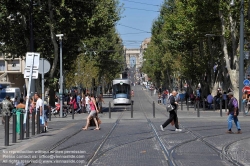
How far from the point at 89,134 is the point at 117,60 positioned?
227 ft

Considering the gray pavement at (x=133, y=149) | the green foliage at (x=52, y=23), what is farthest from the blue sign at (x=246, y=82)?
the gray pavement at (x=133, y=149)

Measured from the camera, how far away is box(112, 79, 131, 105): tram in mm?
61375

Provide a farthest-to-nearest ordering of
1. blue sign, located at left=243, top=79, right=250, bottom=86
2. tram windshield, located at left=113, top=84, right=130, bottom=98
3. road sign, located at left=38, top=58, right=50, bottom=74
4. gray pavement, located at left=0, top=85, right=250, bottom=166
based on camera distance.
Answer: tram windshield, located at left=113, top=84, right=130, bottom=98
blue sign, located at left=243, top=79, right=250, bottom=86
road sign, located at left=38, top=58, right=50, bottom=74
gray pavement, located at left=0, top=85, right=250, bottom=166

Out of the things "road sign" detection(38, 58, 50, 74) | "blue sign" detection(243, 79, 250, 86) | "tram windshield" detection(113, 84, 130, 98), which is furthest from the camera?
"tram windshield" detection(113, 84, 130, 98)

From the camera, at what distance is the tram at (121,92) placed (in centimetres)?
6138

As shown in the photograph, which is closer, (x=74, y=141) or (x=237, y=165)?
(x=237, y=165)

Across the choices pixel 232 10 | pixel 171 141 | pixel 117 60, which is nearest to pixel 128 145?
pixel 171 141

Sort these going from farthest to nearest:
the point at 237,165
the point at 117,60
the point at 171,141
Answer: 1. the point at 117,60
2. the point at 171,141
3. the point at 237,165

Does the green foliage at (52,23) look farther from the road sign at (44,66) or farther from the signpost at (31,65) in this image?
the signpost at (31,65)

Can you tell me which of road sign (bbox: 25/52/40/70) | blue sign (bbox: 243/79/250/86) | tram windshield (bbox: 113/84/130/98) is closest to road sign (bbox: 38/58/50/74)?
road sign (bbox: 25/52/40/70)

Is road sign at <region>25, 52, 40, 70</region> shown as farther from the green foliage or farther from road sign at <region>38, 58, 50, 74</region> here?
the green foliage

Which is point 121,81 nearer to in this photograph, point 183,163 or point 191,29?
point 191,29

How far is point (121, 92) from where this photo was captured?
6209cm

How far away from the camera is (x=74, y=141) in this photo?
18547 mm
